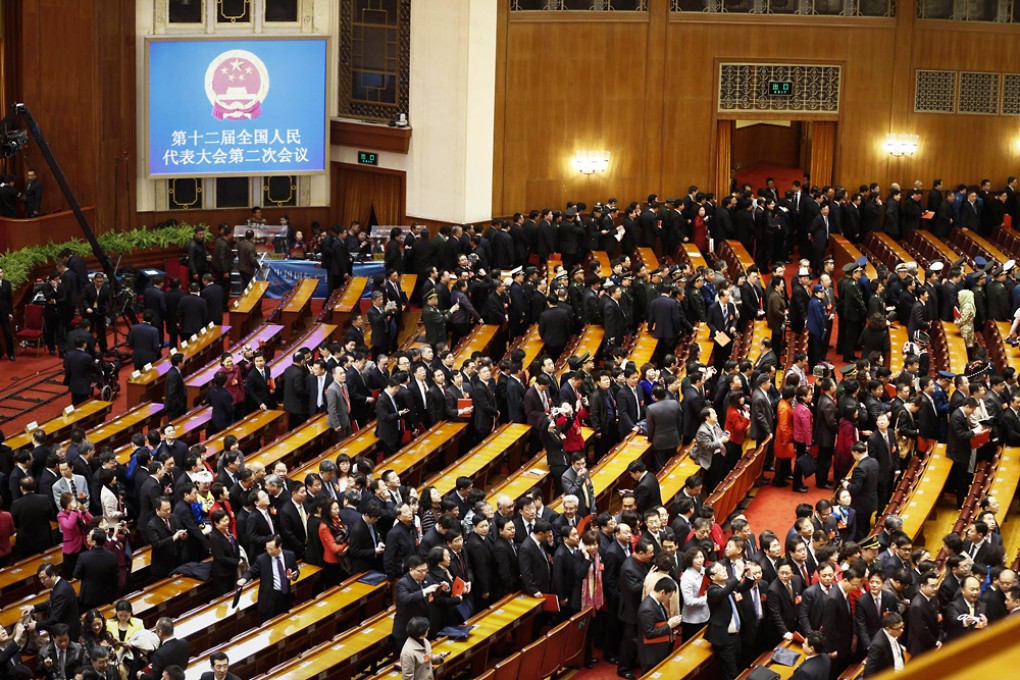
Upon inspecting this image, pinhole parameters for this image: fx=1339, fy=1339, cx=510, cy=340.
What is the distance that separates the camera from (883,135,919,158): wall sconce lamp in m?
23.1

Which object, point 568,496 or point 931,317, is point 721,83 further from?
point 568,496

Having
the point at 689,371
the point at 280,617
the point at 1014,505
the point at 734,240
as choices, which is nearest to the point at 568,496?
the point at 280,617

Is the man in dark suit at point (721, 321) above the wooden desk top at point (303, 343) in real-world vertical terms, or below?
above

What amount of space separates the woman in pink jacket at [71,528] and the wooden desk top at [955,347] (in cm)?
937

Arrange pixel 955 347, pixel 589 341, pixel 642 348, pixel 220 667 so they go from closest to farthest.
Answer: pixel 220 667 < pixel 955 347 < pixel 642 348 < pixel 589 341

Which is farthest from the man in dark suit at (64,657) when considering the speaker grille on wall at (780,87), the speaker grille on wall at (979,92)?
the speaker grille on wall at (979,92)

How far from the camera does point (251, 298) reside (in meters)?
18.8

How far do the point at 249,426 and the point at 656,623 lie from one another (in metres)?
6.26

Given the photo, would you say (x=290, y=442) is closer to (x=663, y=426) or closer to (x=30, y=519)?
(x=30, y=519)

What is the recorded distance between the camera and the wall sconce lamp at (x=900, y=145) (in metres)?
23.1

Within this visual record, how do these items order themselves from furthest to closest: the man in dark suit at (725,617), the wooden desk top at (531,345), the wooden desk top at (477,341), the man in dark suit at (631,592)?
1. the wooden desk top at (531,345)
2. the wooden desk top at (477,341)
3. the man in dark suit at (631,592)
4. the man in dark suit at (725,617)

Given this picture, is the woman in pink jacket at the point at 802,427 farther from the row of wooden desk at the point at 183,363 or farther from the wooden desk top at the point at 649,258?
the row of wooden desk at the point at 183,363

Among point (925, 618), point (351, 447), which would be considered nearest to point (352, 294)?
point (351, 447)

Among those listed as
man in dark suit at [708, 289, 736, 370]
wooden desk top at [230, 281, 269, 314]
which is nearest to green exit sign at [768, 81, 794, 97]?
man in dark suit at [708, 289, 736, 370]
